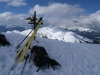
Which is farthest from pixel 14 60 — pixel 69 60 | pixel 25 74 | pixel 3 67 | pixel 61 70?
pixel 69 60

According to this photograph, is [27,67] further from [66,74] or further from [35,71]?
[66,74]

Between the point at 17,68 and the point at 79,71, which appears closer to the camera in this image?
the point at 17,68

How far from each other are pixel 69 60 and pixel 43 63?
217 inches

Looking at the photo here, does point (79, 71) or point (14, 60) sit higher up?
point (14, 60)

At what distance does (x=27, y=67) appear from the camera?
49.6ft

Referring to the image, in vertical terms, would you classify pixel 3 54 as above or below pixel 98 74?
above

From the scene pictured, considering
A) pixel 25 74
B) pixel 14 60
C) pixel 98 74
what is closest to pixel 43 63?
pixel 25 74

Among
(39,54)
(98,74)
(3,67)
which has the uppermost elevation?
(39,54)

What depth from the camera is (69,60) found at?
19344 mm

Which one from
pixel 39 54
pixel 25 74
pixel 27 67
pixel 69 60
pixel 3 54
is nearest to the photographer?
pixel 25 74

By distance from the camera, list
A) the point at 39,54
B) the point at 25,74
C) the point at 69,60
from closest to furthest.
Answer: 1. the point at 25,74
2. the point at 39,54
3. the point at 69,60

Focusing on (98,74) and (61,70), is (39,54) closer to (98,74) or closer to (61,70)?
(61,70)

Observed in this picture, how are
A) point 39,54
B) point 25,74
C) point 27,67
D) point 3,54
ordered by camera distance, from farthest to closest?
1. point 3,54
2. point 39,54
3. point 27,67
4. point 25,74

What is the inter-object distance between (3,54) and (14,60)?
2.34 meters
